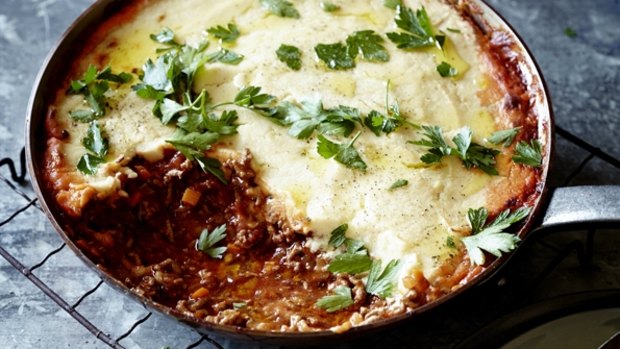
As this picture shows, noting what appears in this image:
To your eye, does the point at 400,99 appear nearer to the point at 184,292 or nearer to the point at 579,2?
the point at 184,292

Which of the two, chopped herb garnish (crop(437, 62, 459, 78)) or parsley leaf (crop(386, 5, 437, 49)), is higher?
parsley leaf (crop(386, 5, 437, 49))

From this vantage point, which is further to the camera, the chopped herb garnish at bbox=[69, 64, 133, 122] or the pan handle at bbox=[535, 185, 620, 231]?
the chopped herb garnish at bbox=[69, 64, 133, 122]

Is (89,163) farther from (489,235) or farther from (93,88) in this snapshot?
(489,235)

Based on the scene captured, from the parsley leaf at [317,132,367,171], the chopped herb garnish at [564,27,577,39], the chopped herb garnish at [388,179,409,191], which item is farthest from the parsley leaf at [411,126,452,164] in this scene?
the chopped herb garnish at [564,27,577,39]

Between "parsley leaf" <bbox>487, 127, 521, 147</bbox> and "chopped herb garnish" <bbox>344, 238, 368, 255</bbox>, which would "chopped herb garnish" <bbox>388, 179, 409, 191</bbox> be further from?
"parsley leaf" <bbox>487, 127, 521, 147</bbox>

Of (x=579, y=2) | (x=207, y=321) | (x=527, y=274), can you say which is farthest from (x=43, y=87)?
(x=579, y=2)

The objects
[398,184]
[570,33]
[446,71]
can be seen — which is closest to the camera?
[398,184]

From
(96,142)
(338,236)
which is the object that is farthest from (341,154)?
(96,142)
